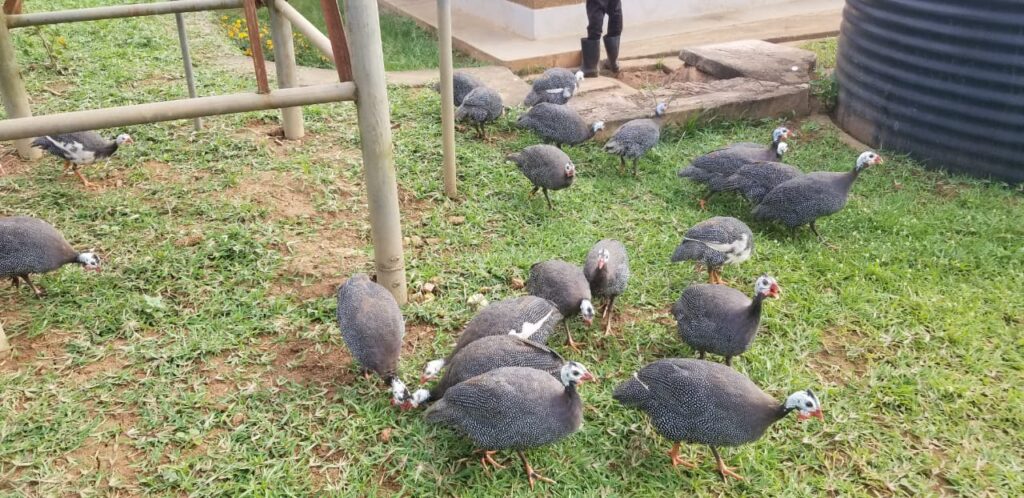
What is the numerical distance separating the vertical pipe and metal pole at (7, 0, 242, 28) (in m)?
0.30

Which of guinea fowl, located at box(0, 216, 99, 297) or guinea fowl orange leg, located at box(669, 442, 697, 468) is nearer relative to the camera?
guinea fowl orange leg, located at box(669, 442, 697, 468)

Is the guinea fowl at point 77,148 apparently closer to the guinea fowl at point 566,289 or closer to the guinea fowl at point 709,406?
the guinea fowl at point 566,289

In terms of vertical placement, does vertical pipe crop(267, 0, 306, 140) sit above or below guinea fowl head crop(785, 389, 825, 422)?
above

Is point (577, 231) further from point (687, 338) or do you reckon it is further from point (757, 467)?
point (757, 467)

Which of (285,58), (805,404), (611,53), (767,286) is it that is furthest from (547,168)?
(611,53)

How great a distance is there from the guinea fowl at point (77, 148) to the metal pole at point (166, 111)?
220cm

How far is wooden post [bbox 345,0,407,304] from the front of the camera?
134 inches

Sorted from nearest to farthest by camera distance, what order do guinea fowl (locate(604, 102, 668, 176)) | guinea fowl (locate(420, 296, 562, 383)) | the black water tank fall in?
guinea fowl (locate(420, 296, 562, 383)) → the black water tank → guinea fowl (locate(604, 102, 668, 176))

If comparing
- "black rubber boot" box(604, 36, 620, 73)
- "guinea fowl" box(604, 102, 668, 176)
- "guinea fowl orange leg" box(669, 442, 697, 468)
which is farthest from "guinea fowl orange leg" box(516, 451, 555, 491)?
"black rubber boot" box(604, 36, 620, 73)

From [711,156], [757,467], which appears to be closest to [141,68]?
[711,156]

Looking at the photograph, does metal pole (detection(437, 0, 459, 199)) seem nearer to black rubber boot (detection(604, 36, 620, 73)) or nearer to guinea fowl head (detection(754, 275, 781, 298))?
guinea fowl head (detection(754, 275, 781, 298))

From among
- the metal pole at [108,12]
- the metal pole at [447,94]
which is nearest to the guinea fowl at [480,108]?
the metal pole at [447,94]

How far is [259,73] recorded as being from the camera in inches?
136

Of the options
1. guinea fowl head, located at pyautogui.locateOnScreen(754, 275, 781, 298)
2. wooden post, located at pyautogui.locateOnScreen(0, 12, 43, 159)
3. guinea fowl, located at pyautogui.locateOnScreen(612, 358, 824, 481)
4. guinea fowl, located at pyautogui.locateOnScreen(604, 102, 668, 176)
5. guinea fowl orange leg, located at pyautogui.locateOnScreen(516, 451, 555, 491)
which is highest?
wooden post, located at pyautogui.locateOnScreen(0, 12, 43, 159)
